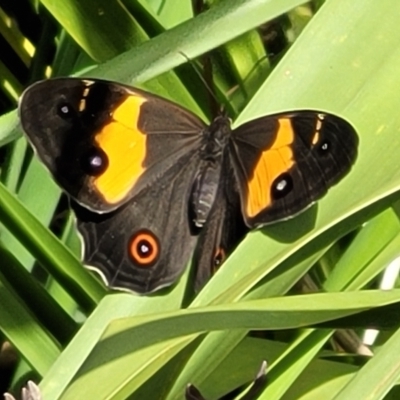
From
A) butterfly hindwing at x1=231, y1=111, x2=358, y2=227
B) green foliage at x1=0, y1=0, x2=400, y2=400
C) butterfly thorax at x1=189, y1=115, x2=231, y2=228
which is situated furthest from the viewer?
butterfly thorax at x1=189, y1=115, x2=231, y2=228

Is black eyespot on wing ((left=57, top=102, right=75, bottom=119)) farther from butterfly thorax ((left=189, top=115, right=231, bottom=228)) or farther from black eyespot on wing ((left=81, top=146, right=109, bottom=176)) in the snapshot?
butterfly thorax ((left=189, top=115, right=231, bottom=228))

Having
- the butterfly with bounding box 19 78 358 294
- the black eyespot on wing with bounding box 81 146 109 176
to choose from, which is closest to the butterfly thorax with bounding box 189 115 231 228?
the butterfly with bounding box 19 78 358 294

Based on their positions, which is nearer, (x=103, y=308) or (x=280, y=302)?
(x=280, y=302)

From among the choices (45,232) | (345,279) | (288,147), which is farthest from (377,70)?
(45,232)

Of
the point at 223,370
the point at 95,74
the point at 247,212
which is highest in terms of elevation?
the point at 95,74

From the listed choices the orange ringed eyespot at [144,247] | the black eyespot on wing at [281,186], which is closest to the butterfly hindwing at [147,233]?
the orange ringed eyespot at [144,247]

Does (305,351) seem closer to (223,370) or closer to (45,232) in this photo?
(223,370)
